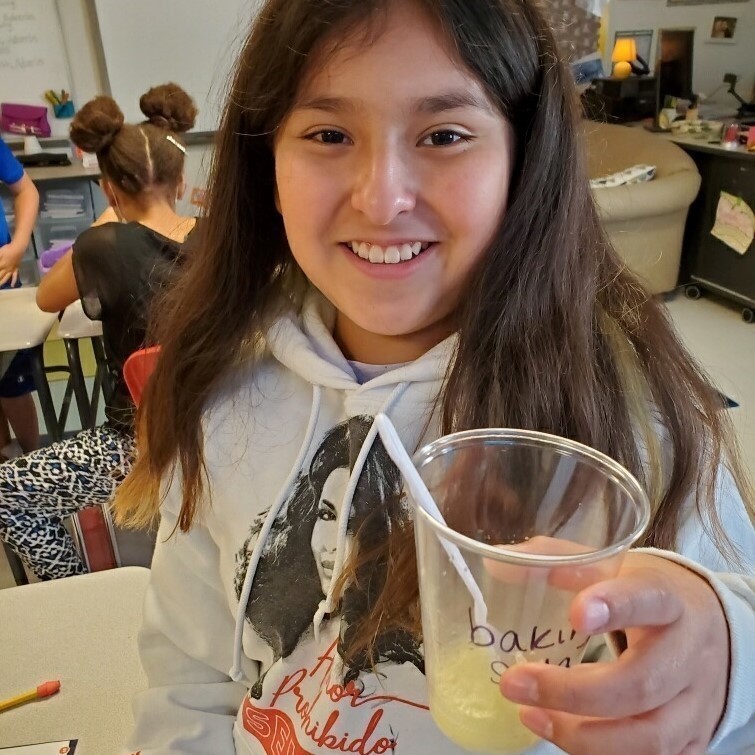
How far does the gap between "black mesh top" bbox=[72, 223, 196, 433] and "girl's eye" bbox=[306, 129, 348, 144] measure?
3.85 ft

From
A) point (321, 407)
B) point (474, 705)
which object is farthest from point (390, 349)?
point (474, 705)

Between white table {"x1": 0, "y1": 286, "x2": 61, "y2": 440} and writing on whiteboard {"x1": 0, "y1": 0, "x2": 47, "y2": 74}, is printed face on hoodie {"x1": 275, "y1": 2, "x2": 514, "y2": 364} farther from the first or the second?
writing on whiteboard {"x1": 0, "y1": 0, "x2": 47, "y2": 74}

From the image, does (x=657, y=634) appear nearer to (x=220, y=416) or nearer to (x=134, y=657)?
(x=220, y=416)

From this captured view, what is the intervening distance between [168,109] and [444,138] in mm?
1974

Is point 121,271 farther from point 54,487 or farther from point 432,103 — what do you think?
point 432,103

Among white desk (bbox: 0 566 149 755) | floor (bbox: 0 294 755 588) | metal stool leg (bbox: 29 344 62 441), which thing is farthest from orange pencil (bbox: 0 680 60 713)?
floor (bbox: 0 294 755 588)

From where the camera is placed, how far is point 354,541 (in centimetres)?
76

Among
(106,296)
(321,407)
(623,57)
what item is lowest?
(106,296)

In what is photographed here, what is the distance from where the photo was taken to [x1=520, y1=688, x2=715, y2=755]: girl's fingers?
1.38ft

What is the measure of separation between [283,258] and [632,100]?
4.48m

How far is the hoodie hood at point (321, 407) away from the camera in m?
0.76

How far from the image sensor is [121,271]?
1.85m

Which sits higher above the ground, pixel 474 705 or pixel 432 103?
pixel 432 103

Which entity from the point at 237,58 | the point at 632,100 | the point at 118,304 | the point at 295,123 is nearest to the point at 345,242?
the point at 295,123
